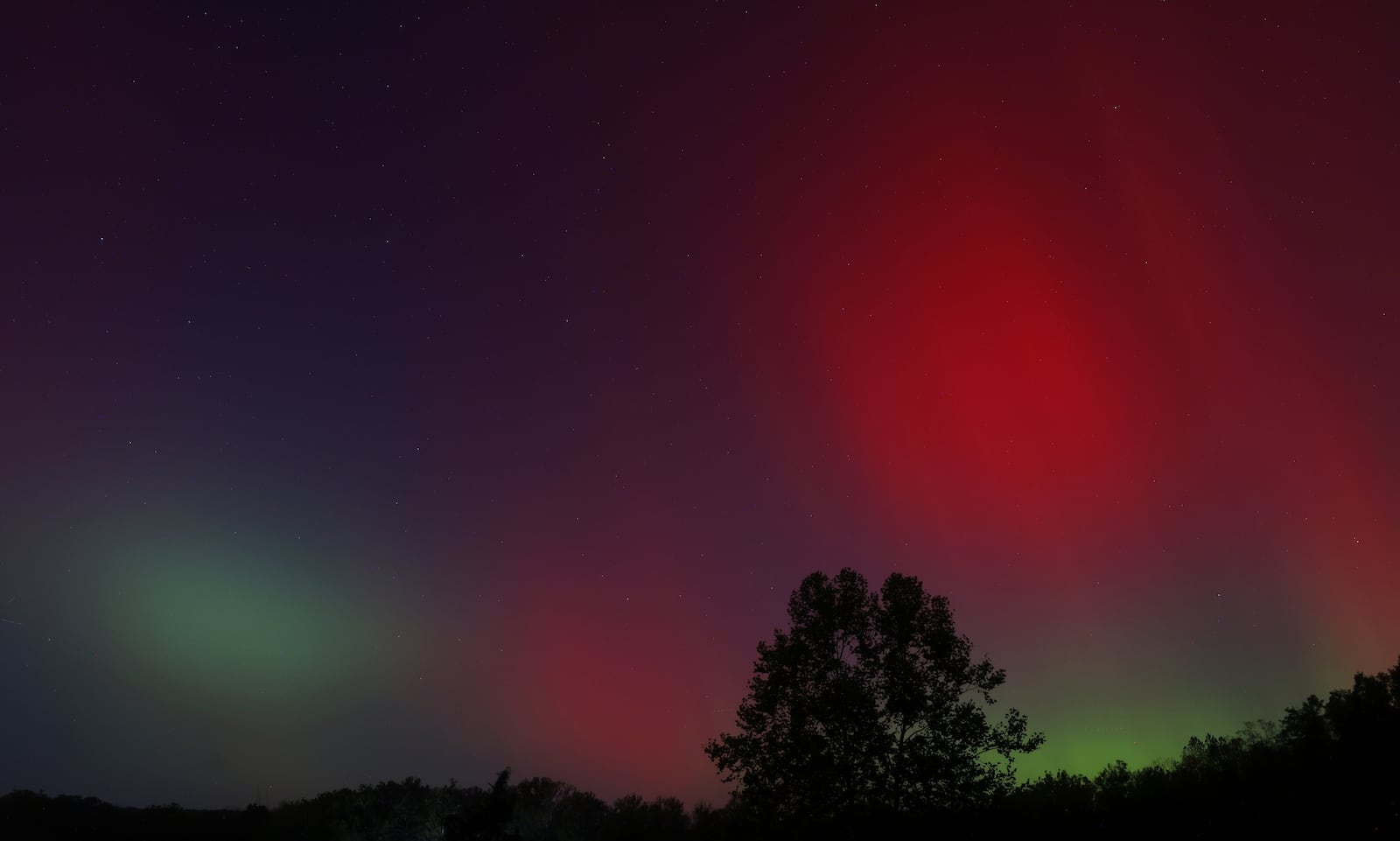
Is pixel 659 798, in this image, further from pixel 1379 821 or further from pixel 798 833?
pixel 1379 821

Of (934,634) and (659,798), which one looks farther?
(659,798)

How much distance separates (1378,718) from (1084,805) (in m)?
21.9

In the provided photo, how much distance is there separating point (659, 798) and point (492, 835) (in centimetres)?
5005

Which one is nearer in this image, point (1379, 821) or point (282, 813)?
point (1379, 821)

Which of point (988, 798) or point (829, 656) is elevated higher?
→ point (829, 656)

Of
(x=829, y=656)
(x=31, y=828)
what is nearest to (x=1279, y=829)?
(x=829, y=656)

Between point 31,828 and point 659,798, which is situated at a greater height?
point 659,798

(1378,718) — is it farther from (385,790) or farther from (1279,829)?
(385,790)

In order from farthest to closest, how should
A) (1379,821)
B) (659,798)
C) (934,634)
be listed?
(659,798), (934,634), (1379,821)

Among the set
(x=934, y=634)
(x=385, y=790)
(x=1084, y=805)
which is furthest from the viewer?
(x=385, y=790)

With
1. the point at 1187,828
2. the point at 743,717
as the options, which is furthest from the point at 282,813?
the point at 1187,828

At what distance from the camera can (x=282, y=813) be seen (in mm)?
135250

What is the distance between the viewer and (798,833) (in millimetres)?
30047

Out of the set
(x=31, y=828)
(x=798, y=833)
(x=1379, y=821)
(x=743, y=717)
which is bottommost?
(x=31, y=828)
